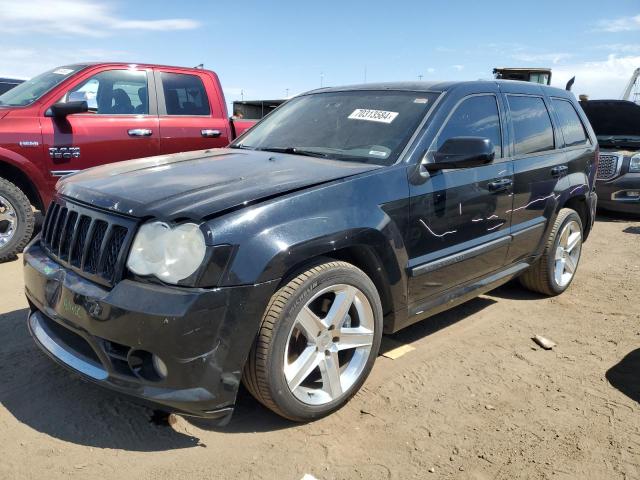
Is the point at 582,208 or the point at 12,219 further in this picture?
the point at 12,219

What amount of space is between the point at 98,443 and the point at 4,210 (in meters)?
3.60

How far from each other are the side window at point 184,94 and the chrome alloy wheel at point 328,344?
424 centimetres

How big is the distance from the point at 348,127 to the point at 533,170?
1.54 m

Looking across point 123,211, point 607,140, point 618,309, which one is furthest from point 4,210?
point 607,140

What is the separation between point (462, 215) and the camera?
3.39 m

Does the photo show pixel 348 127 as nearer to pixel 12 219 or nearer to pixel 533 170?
pixel 533 170

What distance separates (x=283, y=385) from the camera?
2.53 meters

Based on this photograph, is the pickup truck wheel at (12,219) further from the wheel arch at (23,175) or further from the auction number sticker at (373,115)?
the auction number sticker at (373,115)

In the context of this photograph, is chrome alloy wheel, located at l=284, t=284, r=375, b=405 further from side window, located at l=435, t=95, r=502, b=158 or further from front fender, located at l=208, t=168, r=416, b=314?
side window, located at l=435, t=95, r=502, b=158

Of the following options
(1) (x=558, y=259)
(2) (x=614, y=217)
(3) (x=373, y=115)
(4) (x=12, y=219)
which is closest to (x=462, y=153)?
(3) (x=373, y=115)

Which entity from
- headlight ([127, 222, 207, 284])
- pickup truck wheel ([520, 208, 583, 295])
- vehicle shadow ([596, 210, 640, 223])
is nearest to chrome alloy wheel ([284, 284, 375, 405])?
headlight ([127, 222, 207, 284])

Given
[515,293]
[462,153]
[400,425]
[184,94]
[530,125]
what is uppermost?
[184,94]

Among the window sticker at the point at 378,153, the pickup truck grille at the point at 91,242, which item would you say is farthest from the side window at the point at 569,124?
the pickup truck grille at the point at 91,242

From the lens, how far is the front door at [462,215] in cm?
314
